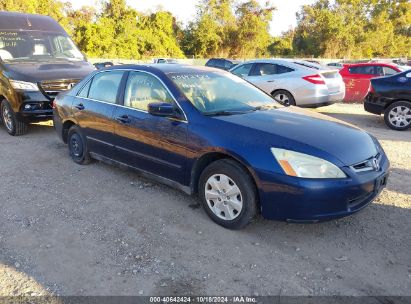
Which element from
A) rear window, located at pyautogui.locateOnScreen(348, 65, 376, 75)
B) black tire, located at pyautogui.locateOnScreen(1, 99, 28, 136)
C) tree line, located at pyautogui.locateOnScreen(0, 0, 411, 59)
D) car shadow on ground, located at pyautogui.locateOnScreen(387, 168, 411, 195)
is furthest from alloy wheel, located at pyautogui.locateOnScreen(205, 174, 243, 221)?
tree line, located at pyautogui.locateOnScreen(0, 0, 411, 59)

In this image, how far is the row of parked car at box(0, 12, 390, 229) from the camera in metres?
3.32

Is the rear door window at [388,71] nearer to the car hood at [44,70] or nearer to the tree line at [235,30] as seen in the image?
the car hood at [44,70]

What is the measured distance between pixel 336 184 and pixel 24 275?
263 cm

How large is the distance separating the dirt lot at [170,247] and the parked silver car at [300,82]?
500cm

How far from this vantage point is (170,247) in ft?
11.5

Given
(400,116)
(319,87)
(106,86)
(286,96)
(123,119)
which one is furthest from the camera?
(286,96)

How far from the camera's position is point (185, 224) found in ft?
12.9

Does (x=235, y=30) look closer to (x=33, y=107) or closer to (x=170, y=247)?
(x=33, y=107)

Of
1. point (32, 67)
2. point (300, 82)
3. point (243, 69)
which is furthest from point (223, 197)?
point (243, 69)

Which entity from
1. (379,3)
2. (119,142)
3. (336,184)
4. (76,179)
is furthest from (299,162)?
(379,3)

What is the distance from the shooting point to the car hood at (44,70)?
23.5 ft

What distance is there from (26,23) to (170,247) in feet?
22.5

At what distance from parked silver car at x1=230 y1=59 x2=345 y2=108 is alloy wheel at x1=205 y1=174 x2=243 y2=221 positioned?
21.2ft

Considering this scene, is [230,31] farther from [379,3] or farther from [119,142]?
[119,142]
